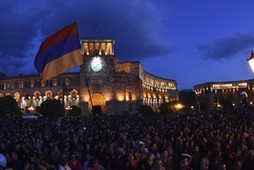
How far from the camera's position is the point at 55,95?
81.1 metres

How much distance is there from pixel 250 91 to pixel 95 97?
7442 cm

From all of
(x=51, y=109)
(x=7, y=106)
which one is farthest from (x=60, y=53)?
(x=7, y=106)

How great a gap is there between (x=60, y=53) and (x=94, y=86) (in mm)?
58569

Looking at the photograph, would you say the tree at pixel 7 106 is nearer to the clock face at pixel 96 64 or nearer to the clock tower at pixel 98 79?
the clock tower at pixel 98 79

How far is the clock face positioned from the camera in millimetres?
76062

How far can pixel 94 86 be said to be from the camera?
74750 mm

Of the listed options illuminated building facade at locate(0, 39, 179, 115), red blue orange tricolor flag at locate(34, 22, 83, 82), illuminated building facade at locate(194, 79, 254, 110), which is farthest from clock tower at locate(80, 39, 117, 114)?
illuminated building facade at locate(194, 79, 254, 110)

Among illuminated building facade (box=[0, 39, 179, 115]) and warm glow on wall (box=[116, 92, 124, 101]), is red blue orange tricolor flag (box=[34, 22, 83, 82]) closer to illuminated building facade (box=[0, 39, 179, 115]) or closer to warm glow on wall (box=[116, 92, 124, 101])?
illuminated building facade (box=[0, 39, 179, 115])

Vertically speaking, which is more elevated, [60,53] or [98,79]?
[98,79]

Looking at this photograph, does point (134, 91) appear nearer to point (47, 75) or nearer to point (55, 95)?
point (55, 95)

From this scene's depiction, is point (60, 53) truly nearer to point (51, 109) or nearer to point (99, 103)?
point (51, 109)

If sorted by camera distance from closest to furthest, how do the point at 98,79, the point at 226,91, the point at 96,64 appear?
the point at 98,79, the point at 96,64, the point at 226,91

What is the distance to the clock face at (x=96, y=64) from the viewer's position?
2995 inches

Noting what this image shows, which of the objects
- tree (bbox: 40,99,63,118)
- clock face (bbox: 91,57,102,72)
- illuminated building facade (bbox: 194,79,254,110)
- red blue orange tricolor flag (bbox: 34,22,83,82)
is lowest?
tree (bbox: 40,99,63,118)
